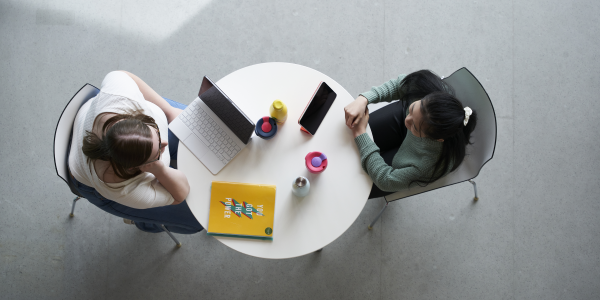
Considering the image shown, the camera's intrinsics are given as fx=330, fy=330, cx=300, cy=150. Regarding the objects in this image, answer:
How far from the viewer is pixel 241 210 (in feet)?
4.43

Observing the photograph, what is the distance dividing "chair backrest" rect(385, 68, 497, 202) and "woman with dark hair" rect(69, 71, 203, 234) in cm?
113

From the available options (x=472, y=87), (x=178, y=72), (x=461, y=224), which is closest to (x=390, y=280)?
(x=461, y=224)

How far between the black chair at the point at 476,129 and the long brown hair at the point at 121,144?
3.81 feet

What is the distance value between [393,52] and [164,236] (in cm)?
191

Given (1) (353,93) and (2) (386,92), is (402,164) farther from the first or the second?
(1) (353,93)

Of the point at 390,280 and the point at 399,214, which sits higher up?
the point at 399,214

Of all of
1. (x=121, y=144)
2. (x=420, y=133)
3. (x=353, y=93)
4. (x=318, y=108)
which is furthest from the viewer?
(x=353, y=93)

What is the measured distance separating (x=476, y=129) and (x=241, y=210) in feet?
3.35

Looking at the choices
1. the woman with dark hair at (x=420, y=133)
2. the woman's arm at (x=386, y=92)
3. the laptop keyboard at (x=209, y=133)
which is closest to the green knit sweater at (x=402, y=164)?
the woman with dark hair at (x=420, y=133)

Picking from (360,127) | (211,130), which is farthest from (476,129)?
(211,130)

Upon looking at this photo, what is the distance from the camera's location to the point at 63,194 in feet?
6.66

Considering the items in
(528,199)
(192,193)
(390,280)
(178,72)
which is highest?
(178,72)

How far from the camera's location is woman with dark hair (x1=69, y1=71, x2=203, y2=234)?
1.10 metres

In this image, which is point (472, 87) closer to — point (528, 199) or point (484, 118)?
point (484, 118)
